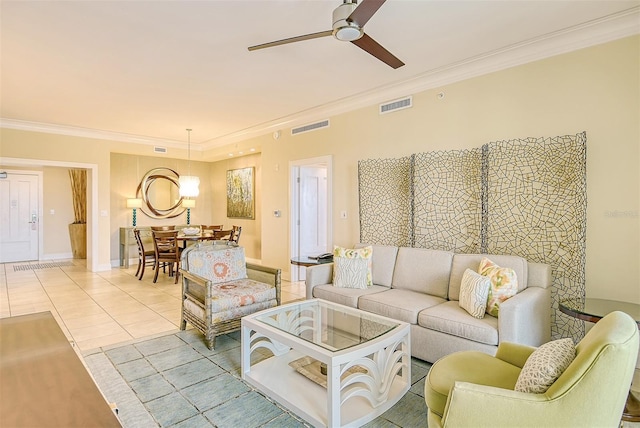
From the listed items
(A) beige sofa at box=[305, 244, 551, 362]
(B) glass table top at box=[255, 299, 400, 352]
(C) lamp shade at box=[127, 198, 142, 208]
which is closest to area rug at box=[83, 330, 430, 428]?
(A) beige sofa at box=[305, 244, 551, 362]

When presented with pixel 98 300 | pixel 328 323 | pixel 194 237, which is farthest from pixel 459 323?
pixel 194 237

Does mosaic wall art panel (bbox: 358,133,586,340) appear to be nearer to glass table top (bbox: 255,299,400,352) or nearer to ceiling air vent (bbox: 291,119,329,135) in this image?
ceiling air vent (bbox: 291,119,329,135)

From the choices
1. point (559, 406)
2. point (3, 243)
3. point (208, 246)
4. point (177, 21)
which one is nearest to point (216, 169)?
point (3, 243)

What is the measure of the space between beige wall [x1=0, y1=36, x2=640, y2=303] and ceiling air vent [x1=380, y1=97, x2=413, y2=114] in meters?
0.07

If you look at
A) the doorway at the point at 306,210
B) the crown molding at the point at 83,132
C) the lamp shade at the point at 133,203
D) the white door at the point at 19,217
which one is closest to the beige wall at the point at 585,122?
the doorway at the point at 306,210

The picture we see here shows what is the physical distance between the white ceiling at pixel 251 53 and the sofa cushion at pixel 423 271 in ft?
6.50

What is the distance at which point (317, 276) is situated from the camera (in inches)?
A: 155

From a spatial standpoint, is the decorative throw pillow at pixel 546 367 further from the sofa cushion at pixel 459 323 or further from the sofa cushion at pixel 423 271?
the sofa cushion at pixel 423 271

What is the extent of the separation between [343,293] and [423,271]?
866 millimetres

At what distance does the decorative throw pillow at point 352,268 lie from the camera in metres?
3.75

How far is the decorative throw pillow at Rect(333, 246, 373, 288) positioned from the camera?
3746mm

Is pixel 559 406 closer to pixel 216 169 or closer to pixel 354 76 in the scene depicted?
pixel 354 76

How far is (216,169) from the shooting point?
9102 mm

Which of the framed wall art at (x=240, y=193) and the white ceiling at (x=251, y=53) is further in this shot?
the framed wall art at (x=240, y=193)
